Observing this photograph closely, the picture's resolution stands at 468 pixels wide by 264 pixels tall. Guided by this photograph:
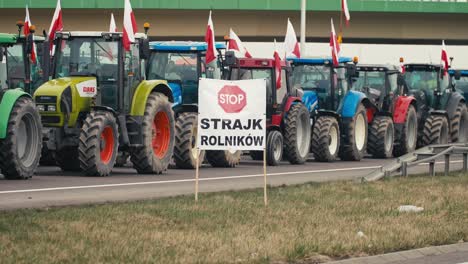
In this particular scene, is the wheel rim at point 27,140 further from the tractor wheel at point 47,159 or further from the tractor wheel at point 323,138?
the tractor wheel at point 323,138

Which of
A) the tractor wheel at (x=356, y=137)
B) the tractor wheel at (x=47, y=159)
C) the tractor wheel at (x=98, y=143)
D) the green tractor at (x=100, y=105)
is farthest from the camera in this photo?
the tractor wheel at (x=356, y=137)

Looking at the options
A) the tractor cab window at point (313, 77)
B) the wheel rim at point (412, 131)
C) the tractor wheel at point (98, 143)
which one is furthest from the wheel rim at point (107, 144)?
the wheel rim at point (412, 131)

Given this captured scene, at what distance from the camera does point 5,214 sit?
1631 centimetres

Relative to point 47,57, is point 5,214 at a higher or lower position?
lower

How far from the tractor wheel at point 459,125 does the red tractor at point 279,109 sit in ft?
35.6

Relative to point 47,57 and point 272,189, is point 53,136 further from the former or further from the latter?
point 272,189

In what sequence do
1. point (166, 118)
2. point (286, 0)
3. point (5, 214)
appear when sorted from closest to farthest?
point (5, 214), point (166, 118), point (286, 0)

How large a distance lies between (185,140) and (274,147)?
3874 millimetres

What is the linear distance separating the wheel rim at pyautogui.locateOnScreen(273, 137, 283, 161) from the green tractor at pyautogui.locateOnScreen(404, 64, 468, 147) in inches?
367

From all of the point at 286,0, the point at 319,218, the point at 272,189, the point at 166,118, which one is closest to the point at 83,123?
the point at 166,118

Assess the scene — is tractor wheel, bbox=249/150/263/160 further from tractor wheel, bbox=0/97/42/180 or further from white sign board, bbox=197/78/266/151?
white sign board, bbox=197/78/266/151

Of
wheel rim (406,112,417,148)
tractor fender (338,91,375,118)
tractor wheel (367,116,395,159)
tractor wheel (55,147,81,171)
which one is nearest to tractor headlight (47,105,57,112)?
tractor wheel (55,147,81,171)

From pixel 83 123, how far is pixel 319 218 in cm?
894

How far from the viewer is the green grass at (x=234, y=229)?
525 inches
